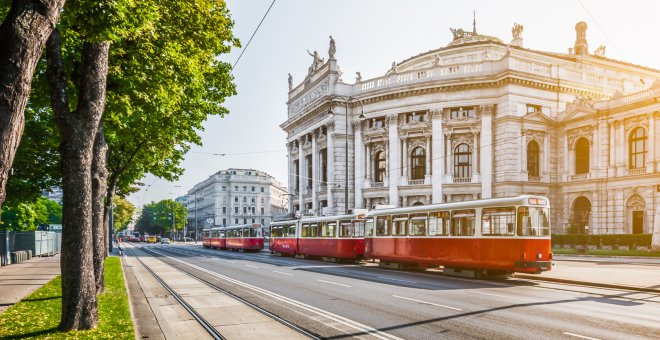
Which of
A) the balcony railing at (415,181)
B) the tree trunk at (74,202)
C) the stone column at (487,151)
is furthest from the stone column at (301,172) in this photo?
the tree trunk at (74,202)

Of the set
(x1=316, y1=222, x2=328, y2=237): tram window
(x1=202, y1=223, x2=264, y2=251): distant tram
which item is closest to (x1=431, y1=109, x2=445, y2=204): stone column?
(x1=202, y1=223, x2=264, y2=251): distant tram

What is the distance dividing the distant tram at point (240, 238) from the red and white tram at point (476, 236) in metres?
25.3

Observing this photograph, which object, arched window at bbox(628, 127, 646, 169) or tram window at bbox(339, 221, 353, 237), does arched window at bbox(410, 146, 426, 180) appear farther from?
tram window at bbox(339, 221, 353, 237)

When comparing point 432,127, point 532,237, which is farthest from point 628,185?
point 532,237

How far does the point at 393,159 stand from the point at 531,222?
3317cm

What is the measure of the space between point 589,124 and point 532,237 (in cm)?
3002

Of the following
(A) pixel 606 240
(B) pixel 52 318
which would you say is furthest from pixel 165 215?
(B) pixel 52 318

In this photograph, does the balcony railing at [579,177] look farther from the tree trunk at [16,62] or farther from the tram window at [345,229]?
the tree trunk at [16,62]

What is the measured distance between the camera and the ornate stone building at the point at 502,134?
40938mm

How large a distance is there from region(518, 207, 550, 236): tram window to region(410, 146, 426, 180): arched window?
1267 inches

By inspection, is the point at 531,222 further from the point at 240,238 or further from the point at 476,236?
the point at 240,238

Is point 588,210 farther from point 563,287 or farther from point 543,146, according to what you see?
point 563,287

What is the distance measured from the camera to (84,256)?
9.65 m

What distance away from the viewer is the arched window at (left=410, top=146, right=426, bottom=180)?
5162 cm
